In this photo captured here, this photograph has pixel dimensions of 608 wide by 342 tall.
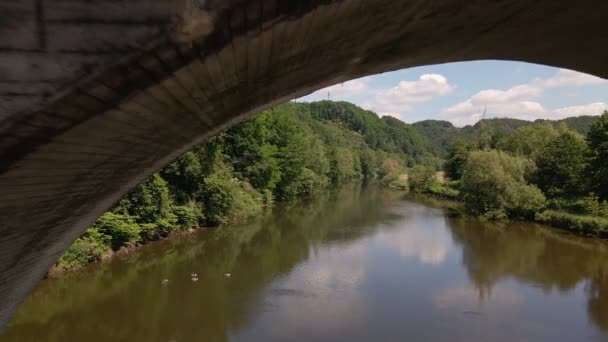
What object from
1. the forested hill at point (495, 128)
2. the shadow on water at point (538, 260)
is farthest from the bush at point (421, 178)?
the shadow on water at point (538, 260)

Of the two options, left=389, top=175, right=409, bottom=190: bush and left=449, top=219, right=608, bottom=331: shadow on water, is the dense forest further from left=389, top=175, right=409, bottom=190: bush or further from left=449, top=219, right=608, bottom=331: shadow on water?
left=389, top=175, right=409, bottom=190: bush

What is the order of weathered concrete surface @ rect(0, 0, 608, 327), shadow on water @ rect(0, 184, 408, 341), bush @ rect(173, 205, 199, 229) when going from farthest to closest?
bush @ rect(173, 205, 199, 229)
shadow on water @ rect(0, 184, 408, 341)
weathered concrete surface @ rect(0, 0, 608, 327)

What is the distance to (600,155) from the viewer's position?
30875 mm

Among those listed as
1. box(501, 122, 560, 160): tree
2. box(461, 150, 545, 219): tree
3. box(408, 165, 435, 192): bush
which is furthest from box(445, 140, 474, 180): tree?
box(461, 150, 545, 219): tree

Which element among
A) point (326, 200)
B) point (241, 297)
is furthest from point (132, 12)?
point (326, 200)

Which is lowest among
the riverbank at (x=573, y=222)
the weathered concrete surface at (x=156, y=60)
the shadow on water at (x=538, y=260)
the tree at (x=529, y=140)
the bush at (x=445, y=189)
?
the shadow on water at (x=538, y=260)

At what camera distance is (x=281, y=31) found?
1540 millimetres

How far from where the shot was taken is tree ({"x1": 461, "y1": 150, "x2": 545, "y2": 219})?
104 feet

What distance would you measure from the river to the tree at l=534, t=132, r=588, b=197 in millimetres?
9017

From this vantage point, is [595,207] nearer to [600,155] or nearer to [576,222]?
[576,222]

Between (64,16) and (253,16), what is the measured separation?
566mm

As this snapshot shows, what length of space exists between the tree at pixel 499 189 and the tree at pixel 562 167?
1.76 m

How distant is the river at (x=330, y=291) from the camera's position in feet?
40.7

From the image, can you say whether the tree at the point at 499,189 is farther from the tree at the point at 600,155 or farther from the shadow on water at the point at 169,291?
the shadow on water at the point at 169,291
